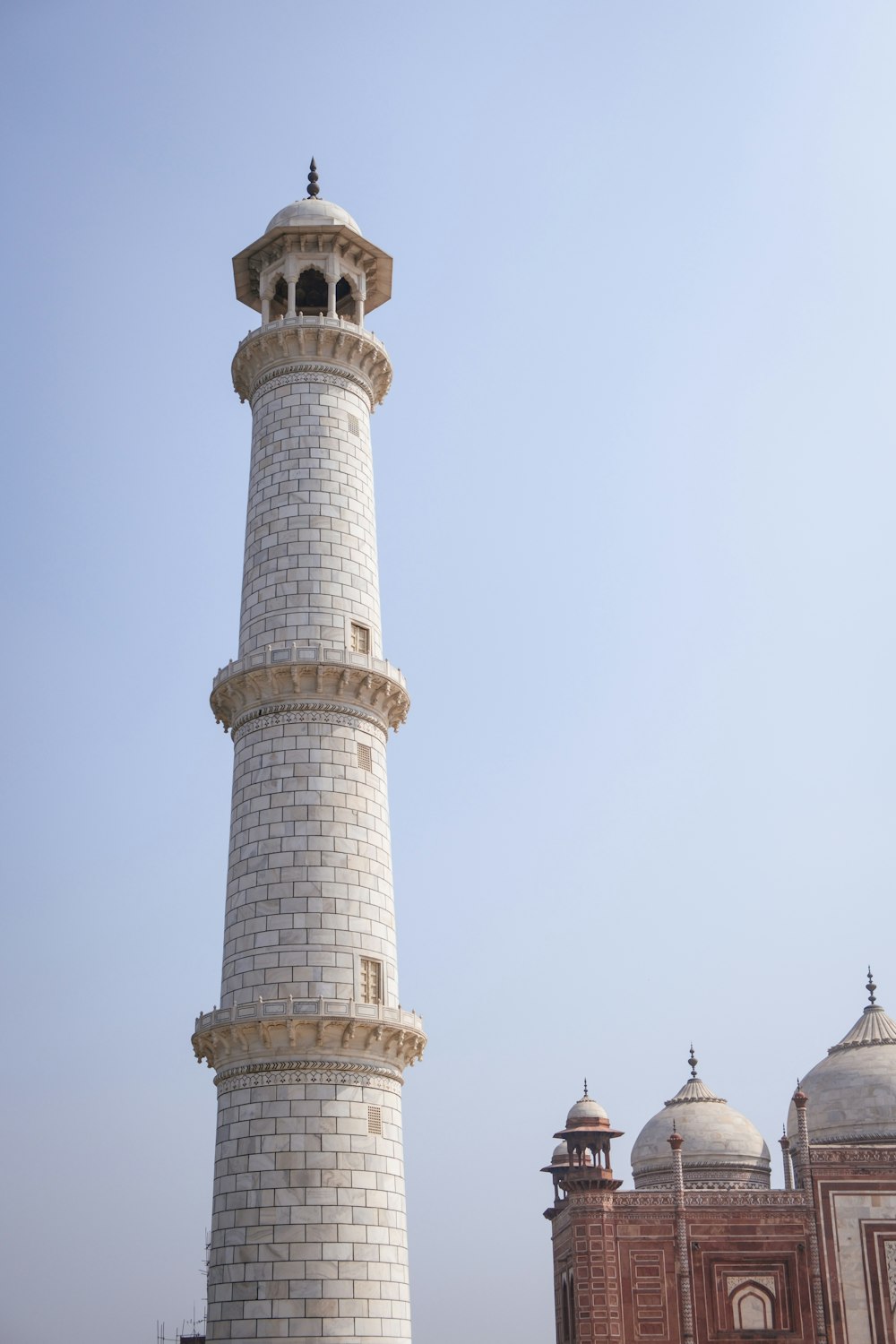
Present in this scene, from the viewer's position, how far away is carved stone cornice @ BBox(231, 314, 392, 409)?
87.4 feet

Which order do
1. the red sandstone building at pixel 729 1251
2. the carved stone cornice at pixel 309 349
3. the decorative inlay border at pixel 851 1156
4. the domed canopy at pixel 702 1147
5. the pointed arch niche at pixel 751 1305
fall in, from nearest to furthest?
the carved stone cornice at pixel 309 349
the red sandstone building at pixel 729 1251
the pointed arch niche at pixel 751 1305
the decorative inlay border at pixel 851 1156
the domed canopy at pixel 702 1147

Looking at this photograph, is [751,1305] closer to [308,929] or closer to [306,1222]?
[306,1222]

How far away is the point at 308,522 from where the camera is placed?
25219 millimetres

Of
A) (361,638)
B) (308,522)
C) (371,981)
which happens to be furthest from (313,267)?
(371,981)

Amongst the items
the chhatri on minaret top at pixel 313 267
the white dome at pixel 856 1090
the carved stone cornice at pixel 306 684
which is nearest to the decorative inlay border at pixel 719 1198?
the white dome at pixel 856 1090

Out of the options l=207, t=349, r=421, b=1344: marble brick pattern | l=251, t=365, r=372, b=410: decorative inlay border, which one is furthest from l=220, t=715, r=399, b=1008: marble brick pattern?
l=251, t=365, r=372, b=410: decorative inlay border

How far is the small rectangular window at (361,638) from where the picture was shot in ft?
81.5

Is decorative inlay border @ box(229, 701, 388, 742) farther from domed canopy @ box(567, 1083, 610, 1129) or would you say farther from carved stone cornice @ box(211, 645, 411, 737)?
domed canopy @ box(567, 1083, 610, 1129)

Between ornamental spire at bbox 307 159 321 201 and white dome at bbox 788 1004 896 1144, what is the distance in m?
29.0

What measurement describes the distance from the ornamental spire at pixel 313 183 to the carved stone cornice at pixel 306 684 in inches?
422

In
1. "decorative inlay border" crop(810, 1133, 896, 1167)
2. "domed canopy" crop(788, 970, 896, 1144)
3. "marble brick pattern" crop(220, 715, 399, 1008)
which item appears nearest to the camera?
"marble brick pattern" crop(220, 715, 399, 1008)

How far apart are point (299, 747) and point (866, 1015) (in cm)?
2847

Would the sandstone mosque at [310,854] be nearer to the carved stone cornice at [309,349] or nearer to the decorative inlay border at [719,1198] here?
the carved stone cornice at [309,349]

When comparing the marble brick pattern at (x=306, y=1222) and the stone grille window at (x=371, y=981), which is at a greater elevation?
the stone grille window at (x=371, y=981)
